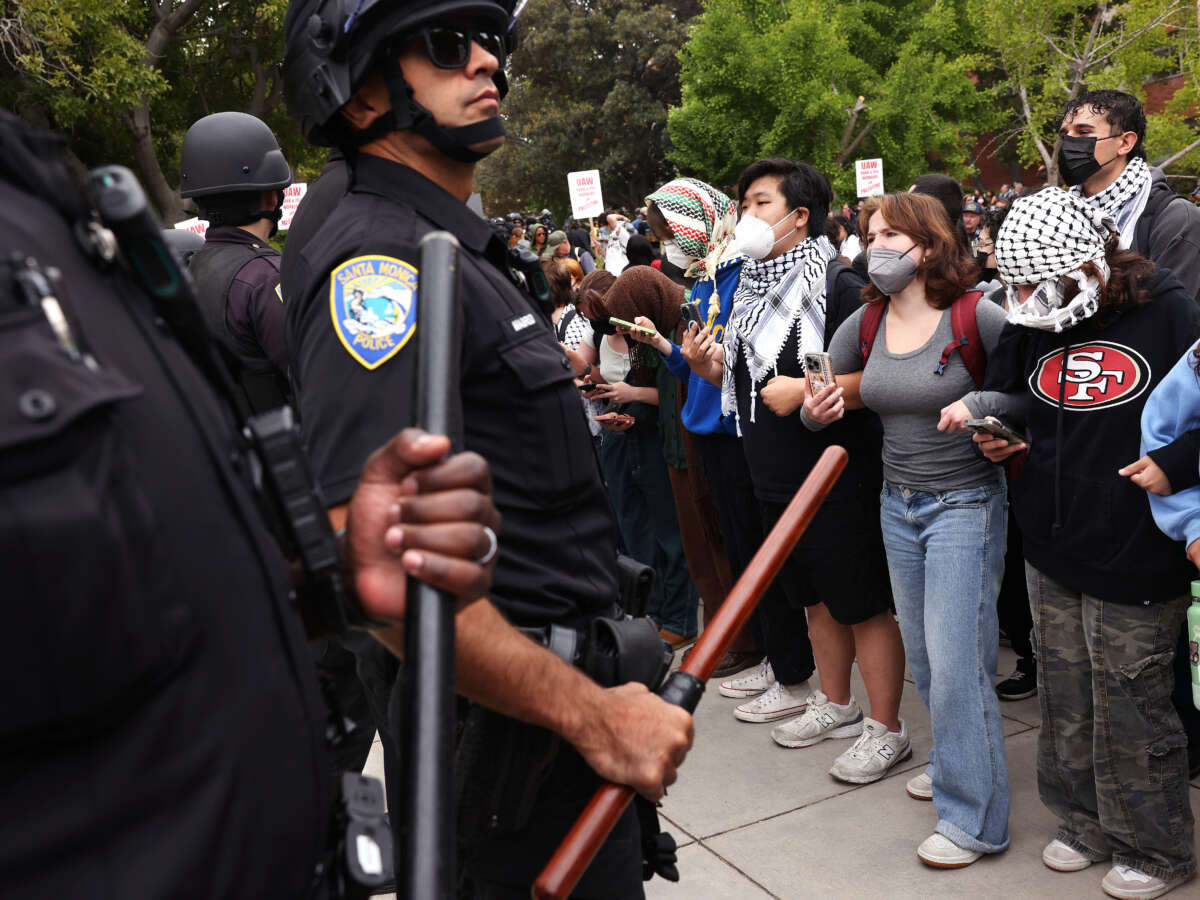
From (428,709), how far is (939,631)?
110 inches

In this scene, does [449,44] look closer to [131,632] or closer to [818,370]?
[131,632]

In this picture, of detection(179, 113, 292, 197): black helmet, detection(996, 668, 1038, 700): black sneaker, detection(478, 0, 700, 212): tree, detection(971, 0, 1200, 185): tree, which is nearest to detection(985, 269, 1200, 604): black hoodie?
detection(996, 668, 1038, 700): black sneaker

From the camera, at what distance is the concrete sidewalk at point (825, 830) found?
362 cm

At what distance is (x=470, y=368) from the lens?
1819 millimetres

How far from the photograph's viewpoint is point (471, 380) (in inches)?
Result: 72.1

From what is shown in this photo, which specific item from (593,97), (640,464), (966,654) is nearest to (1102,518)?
(966,654)

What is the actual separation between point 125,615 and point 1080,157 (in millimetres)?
4912

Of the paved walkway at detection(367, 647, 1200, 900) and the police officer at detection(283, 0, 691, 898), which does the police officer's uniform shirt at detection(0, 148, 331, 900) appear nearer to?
the police officer at detection(283, 0, 691, 898)

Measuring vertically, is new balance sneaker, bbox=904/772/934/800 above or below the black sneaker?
above

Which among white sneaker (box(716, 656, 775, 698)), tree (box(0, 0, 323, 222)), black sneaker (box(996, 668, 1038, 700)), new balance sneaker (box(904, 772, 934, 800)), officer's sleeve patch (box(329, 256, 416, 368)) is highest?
tree (box(0, 0, 323, 222))

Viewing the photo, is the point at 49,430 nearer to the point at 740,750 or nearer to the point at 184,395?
the point at 184,395

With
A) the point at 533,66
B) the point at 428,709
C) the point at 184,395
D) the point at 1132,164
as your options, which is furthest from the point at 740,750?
the point at 533,66

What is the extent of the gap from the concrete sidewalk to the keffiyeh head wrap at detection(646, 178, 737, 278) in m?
2.26

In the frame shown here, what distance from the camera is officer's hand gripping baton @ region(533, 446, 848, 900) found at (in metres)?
1.66
